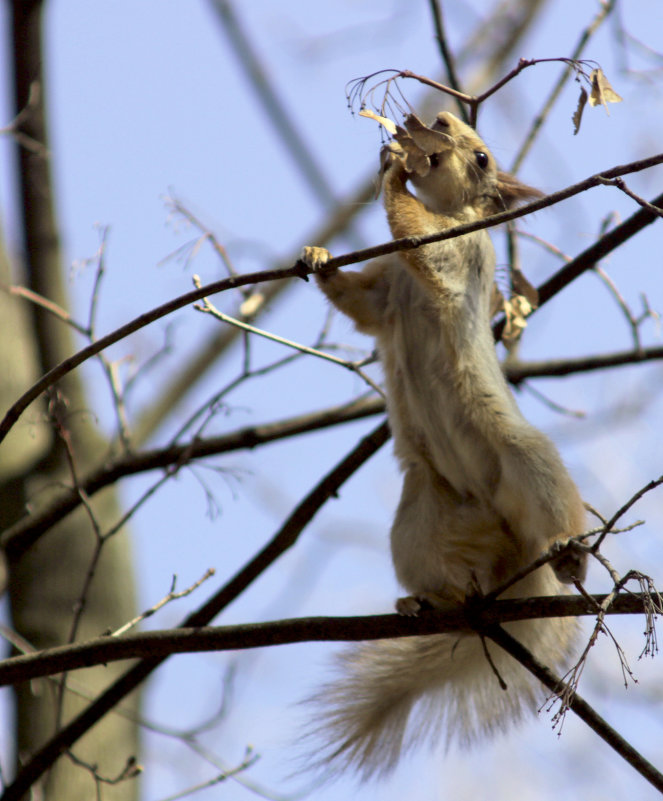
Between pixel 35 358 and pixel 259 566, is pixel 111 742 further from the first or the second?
pixel 35 358

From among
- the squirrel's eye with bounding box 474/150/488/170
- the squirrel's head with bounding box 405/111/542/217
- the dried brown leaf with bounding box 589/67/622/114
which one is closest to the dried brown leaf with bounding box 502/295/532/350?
the squirrel's head with bounding box 405/111/542/217

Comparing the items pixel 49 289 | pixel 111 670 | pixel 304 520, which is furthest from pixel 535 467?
pixel 49 289

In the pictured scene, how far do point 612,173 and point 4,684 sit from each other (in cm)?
194

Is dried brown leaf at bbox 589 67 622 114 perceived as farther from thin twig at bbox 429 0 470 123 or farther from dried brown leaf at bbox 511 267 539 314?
thin twig at bbox 429 0 470 123

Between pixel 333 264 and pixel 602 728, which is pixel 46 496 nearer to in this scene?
pixel 333 264

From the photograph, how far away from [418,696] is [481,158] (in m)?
2.04

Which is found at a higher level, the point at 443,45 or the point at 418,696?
the point at 443,45

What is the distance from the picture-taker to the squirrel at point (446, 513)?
335 centimetres

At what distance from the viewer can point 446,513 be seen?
345cm

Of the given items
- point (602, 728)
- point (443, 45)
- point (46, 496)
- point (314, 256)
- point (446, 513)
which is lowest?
point (602, 728)

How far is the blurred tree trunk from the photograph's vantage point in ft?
13.7

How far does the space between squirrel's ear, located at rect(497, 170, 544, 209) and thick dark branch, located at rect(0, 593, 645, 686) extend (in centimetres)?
195

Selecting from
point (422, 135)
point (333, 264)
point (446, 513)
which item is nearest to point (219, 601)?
point (446, 513)

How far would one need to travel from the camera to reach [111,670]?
14.4 feet
